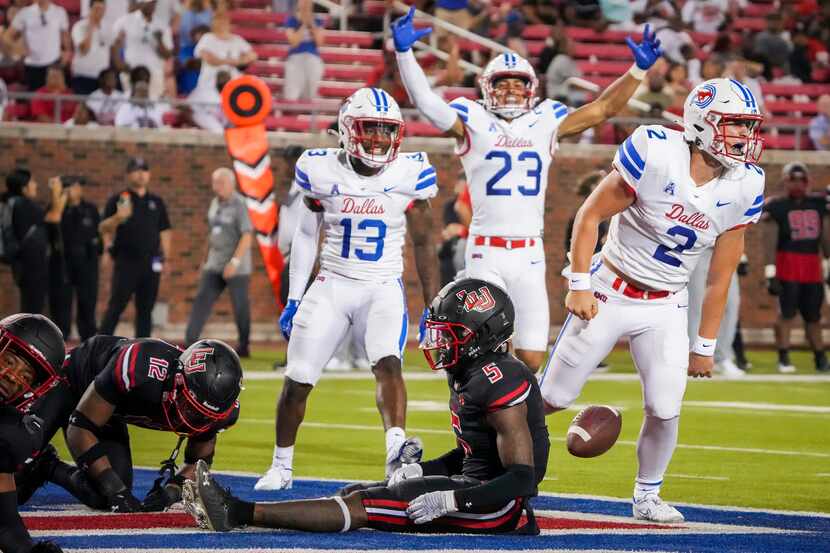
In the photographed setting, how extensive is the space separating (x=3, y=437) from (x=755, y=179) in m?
3.60

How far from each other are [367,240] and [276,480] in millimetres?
1398

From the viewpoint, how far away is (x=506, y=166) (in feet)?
31.0

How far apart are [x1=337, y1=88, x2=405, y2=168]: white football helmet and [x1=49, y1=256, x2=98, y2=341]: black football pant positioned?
8.30 meters

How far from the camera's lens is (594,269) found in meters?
7.37

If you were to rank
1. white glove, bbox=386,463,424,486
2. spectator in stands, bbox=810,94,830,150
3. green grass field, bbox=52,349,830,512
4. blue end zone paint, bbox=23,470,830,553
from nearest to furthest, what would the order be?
1. blue end zone paint, bbox=23,470,830,553
2. white glove, bbox=386,463,424,486
3. green grass field, bbox=52,349,830,512
4. spectator in stands, bbox=810,94,830,150

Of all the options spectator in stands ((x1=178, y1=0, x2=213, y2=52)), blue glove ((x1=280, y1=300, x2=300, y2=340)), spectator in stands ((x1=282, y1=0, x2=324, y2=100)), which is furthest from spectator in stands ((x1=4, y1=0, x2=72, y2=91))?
blue glove ((x1=280, y1=300, x2=300, y2=340))

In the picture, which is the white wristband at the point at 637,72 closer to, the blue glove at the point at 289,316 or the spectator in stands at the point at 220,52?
the blue glove at the point at 289,316

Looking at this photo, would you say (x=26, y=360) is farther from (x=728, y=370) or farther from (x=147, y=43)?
(x=147, y=43)

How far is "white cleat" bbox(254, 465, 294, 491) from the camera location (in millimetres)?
7898

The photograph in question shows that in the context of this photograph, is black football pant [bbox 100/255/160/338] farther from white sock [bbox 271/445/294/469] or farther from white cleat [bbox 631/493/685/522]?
white cleat [bbox 631/493/685/522]

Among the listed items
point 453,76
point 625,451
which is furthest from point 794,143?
point 625,451

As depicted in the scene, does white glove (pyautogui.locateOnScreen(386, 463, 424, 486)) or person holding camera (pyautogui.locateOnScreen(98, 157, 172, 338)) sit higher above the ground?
white glove (pyautogui.locateOnScreen(386, 463, 424, 486))

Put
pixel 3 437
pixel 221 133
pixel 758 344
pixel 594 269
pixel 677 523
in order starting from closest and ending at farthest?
pixel 3 437, pixel 677 523, pixel 594 269, pixel 221 133, pixel 758 344

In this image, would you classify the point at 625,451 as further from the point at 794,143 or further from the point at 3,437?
the point at 794,143
